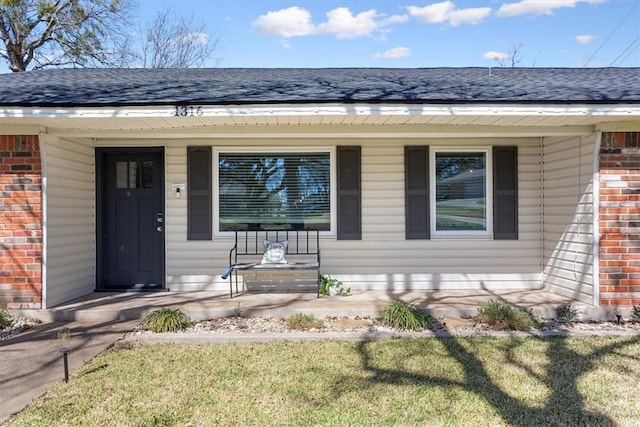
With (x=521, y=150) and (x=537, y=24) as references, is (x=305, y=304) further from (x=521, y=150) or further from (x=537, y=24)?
(x=537, y=24)

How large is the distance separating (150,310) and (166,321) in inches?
25.2

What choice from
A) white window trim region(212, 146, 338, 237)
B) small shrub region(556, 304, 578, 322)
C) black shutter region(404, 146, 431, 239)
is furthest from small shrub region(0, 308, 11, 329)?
small shrub region(556, 304, 578, 322)

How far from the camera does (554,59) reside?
1930 cm

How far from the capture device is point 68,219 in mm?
5621

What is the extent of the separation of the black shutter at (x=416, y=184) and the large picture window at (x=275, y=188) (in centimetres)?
113

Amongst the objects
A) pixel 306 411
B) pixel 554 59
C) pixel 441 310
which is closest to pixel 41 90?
pixel 306 411

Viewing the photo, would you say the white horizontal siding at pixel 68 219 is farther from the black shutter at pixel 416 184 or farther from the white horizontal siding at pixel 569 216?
the white horizontal siding at pixel 569 216

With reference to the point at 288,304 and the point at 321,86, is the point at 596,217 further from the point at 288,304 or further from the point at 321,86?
the point at 288,304

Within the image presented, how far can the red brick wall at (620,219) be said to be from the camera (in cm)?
506

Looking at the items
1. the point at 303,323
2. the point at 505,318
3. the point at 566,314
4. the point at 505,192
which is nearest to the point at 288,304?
the point at 303,323

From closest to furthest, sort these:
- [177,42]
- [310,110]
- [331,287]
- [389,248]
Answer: [310,110]
[331,287]
[389,248]
[177,42]

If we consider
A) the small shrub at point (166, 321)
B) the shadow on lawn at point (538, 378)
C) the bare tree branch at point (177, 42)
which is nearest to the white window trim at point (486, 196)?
the shadow on lawn at point (538, 378)

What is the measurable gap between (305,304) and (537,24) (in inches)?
676

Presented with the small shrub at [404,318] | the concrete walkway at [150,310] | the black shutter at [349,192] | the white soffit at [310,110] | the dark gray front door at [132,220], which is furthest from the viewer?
the dark gray front door at [132,220]
